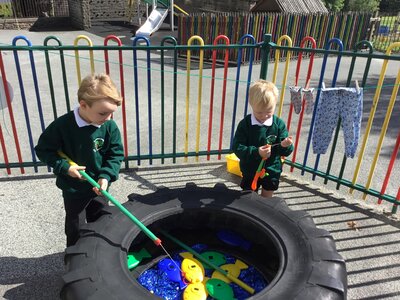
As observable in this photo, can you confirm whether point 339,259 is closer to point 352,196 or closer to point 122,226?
point 122,226

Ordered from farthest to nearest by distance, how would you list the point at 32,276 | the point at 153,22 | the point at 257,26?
the point at 153,22 < the point at 257,26 < the point at 32,276

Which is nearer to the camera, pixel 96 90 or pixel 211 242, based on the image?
pixel 96 90

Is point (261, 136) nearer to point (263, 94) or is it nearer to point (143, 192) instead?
point (263, 94)

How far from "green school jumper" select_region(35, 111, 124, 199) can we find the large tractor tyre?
0.29 meters

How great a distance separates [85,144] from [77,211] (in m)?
0.56

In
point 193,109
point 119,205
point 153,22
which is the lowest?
point 193,109

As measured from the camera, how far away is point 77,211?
261cm

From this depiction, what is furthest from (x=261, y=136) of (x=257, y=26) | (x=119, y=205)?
(x=257, y=26)

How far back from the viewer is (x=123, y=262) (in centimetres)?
212

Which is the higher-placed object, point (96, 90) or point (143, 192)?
point (96, 90)

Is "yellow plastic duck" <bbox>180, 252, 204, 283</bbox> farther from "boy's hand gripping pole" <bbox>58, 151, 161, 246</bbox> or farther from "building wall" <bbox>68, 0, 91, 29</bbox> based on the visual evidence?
"building wall" <bbox>68, 0, 91, 29</bbox>

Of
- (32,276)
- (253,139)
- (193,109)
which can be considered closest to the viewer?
(32,276)

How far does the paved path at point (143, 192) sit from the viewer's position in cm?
271

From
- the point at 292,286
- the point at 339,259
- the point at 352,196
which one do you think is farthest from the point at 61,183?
the point at 352,196
